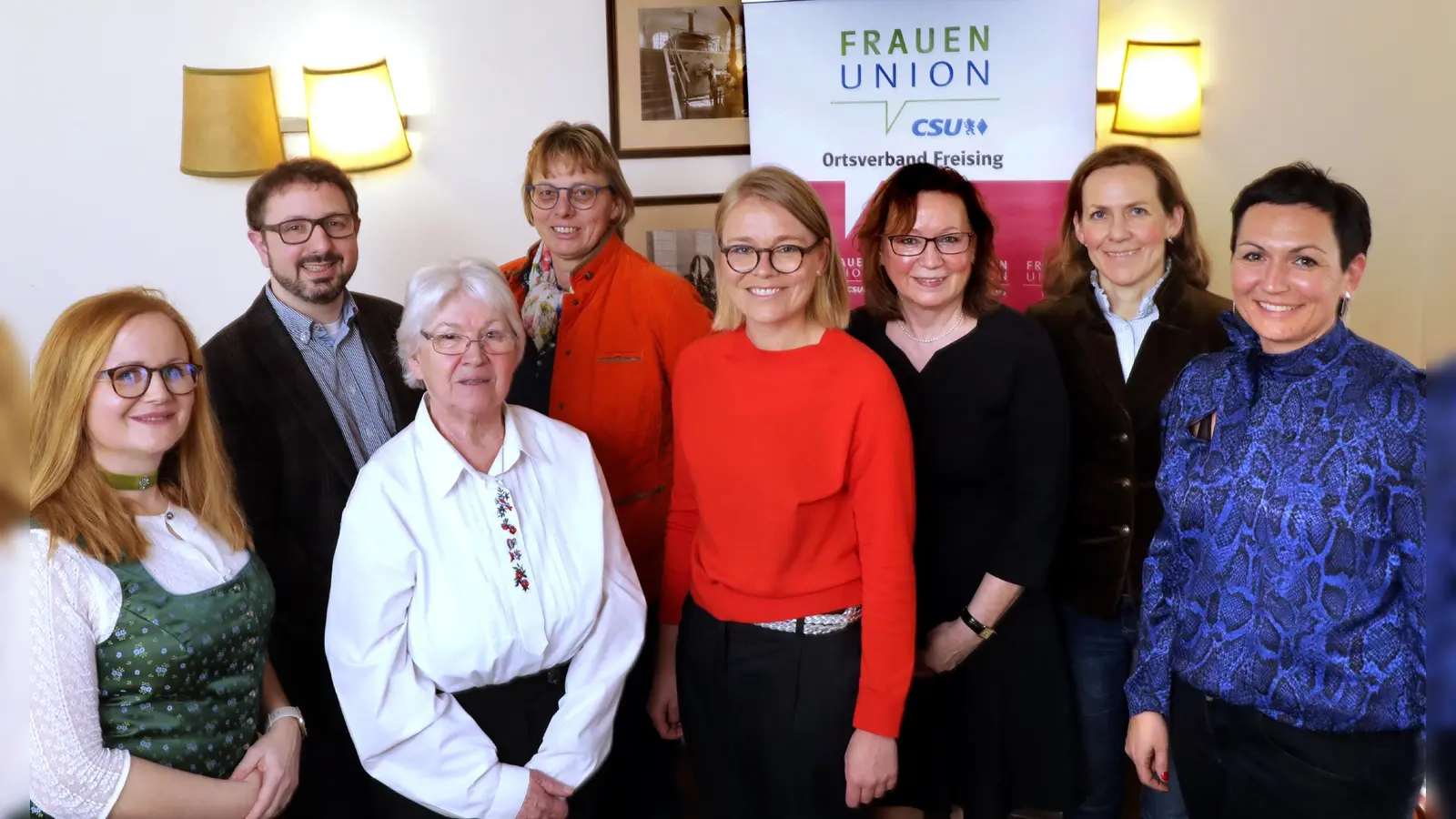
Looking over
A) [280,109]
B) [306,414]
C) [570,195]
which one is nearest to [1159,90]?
[570,195]

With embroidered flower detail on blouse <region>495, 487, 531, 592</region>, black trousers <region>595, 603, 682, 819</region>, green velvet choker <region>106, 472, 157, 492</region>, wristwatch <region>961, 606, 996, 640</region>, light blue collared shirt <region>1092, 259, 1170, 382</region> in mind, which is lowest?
black trousers <region>595, 603, 682, 819</region>

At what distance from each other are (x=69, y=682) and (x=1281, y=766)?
175cm

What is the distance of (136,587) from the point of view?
161 cm

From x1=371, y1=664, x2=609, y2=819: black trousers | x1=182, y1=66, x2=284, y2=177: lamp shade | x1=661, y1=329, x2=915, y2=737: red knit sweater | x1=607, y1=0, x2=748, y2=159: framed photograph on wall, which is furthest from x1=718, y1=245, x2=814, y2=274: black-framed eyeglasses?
x1=182, y1=66, x2=284, y2=177: lamp shade

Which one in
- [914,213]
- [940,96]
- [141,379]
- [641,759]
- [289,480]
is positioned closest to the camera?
[141,379]

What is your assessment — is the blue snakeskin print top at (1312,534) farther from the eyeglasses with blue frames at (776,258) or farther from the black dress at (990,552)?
the eyeglasses with blue frames at (776,258)

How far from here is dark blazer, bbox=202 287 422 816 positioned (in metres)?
2.33

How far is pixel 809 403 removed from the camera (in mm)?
1910

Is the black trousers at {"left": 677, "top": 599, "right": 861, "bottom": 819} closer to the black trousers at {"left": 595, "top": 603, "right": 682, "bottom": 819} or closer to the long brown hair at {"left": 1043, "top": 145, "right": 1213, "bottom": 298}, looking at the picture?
the black trousers at {"left": 595, "top": 603, "right": 682, "bottom": 819}

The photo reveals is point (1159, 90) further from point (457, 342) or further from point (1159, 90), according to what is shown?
point (457, 342)

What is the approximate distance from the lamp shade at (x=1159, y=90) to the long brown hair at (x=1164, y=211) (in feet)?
5.11

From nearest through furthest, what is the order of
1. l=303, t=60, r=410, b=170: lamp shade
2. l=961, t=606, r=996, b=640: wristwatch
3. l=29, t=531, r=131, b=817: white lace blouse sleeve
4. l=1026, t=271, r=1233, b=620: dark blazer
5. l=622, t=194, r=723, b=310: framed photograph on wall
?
l=29, t=531, r=131, b=817: white lace blouse sleeve → l=961, t=606, r=996, b=640: wristwatch → l=1026, t=271, r=1233, b=620: dark blazer → l=303, t=60, r=410, b=170: lamp shade → l=622, t=194, r=723, b=310: framed photograph on wall

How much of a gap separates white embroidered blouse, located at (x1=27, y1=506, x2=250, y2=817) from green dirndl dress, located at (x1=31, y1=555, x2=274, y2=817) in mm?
27

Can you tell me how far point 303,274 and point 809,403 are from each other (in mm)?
1263
